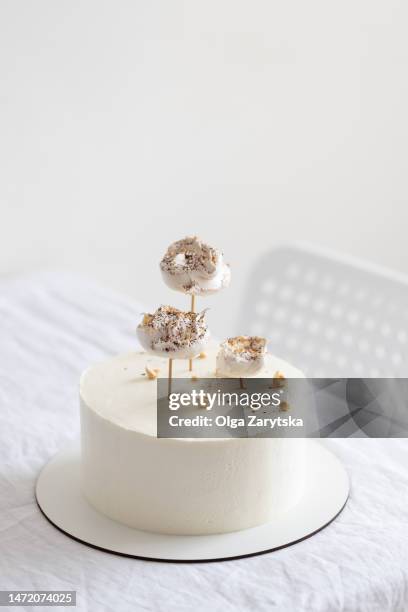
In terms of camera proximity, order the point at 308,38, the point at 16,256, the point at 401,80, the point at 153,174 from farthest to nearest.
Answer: the point at 401,80 → the point at 308,38 → the point at 153,174 → the point at 16,256

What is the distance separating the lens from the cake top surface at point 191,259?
875 millimetres

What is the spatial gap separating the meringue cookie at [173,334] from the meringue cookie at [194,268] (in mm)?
31

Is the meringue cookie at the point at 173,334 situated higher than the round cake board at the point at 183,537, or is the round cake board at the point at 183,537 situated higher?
the meringue cookie at the point at 173,334

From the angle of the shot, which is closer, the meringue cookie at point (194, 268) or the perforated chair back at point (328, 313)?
the meringue cookie at point (194, 268)

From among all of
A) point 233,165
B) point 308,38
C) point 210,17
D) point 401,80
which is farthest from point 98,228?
point 401,80

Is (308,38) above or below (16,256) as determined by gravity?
above

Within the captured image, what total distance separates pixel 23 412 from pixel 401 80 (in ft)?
4.43

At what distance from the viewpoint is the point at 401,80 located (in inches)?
81.9

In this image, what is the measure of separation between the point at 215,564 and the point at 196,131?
116cm

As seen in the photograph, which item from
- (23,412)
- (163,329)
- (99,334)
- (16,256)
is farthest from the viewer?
(16,256)

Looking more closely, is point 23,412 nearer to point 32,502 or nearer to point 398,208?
point 32,502

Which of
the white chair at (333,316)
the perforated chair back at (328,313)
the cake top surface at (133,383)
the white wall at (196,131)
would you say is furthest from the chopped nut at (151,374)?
the white wall at (196,131)

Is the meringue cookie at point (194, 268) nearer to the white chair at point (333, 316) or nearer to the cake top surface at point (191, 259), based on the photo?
the cake top surface at point (191, 259)

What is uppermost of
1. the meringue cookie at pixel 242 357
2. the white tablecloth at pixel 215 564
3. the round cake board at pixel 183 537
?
the meringue cookie at pixel 242 357
